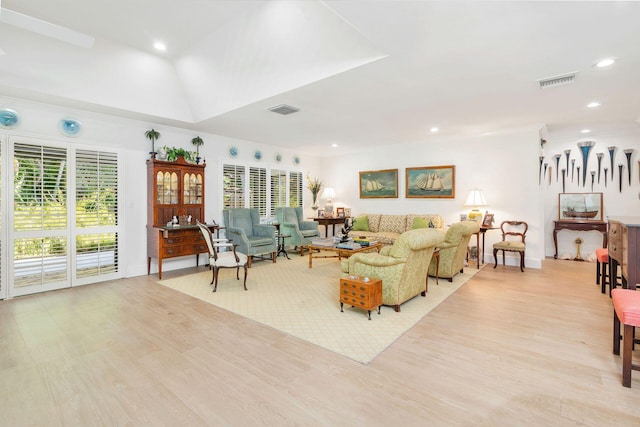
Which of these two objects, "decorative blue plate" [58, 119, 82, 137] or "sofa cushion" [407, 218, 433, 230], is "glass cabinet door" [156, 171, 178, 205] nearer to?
"decorative blue plate" [58, 119, 82, 137]

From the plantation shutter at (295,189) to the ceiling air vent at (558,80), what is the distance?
6.02 m

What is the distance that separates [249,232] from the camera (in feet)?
22.0

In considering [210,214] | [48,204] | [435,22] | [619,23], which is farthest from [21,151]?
[619,23]

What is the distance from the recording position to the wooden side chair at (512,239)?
18.7ft

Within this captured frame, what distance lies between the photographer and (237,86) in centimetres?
465

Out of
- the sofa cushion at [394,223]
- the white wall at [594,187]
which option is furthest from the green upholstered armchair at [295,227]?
the white wall at [594,187]

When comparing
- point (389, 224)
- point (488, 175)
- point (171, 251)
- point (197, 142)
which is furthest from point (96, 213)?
point (488, 175)

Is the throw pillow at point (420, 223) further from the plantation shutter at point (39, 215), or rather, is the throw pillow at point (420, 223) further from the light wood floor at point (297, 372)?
the plantation shutter at point (39, 215)

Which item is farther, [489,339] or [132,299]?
[132,299]

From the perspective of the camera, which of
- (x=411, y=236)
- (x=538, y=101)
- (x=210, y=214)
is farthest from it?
(x=210, y=214)

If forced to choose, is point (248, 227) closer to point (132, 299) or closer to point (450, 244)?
point (132, 299)

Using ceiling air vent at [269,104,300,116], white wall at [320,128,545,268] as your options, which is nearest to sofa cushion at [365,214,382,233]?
white wall at [320,128,545,268]

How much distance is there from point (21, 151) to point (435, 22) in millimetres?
5551

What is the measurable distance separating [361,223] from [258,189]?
9.08 ft
